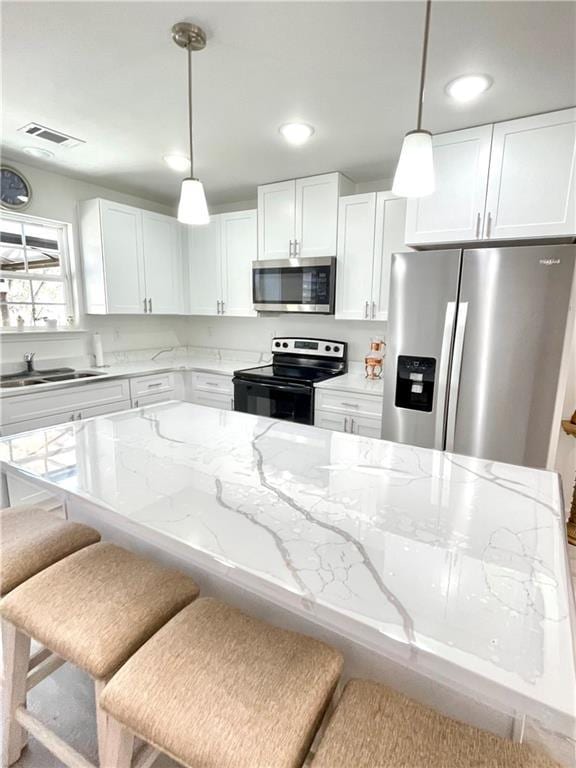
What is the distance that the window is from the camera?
115 inches

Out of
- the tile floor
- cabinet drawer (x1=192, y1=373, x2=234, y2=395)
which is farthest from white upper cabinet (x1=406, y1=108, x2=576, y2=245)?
the tile floor

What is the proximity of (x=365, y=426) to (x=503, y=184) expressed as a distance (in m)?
1.61

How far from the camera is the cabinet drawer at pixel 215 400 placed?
11.1 ft

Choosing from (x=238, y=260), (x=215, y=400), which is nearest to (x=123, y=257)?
(x=238, y=260)

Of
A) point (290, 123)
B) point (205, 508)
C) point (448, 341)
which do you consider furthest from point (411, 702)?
point (290, 123)

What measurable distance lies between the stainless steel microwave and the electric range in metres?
0.43

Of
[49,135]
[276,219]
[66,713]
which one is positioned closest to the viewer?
[66,713]

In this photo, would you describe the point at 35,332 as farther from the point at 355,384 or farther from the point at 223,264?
the point at 355,384

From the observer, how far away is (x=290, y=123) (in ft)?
7.11

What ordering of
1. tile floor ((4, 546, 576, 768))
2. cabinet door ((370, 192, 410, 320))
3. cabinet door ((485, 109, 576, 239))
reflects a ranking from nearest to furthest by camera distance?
tile floor ((4, 546, 576, 768)), cabinet door ((485, 109, 576, 239)), cabinet door ((370, 192, 410, 320))

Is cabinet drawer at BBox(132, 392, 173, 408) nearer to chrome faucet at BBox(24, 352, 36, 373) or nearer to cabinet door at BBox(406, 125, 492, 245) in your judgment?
chrome faucet at BBox(24, 352, 36, 373)

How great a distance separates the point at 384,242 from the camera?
109 inches

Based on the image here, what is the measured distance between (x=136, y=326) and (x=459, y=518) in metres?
3.62

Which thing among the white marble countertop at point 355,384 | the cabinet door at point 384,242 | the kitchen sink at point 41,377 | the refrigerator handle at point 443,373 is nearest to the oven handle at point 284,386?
the white marble countertop at point 355,384
